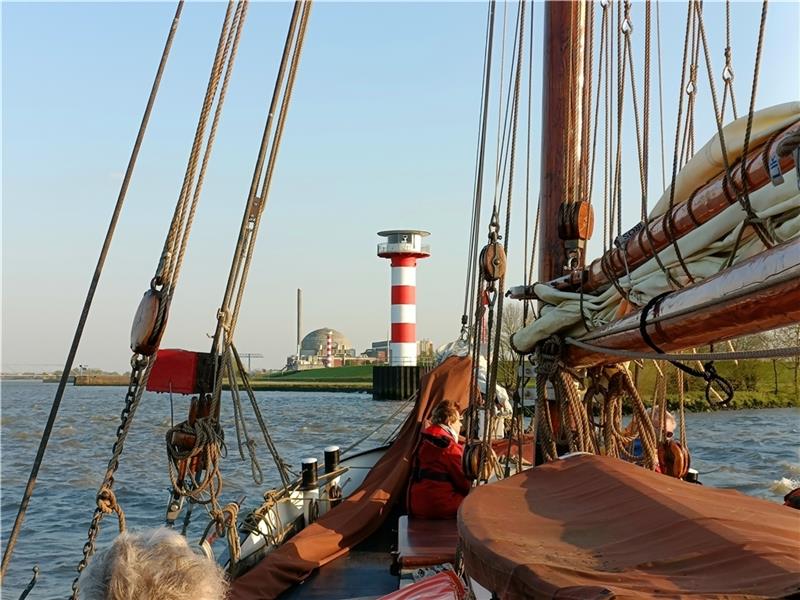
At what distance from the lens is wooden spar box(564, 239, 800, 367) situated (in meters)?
1.86

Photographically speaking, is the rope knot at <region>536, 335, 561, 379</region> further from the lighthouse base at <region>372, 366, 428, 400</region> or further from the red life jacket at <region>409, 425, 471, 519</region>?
the lighthouse base at <region>372, 366, 428, 400</region>

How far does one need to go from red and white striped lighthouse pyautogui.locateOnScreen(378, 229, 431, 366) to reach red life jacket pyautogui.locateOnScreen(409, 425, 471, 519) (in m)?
24.9

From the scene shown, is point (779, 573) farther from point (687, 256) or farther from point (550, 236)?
point (550, 236)

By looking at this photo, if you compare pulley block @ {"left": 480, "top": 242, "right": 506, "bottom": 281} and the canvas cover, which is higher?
pulley block @ {"left": 480, "top": 242, "right": 506, "bottom": 281}

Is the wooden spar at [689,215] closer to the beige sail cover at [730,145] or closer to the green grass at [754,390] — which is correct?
the beige sail cover at [730,145]

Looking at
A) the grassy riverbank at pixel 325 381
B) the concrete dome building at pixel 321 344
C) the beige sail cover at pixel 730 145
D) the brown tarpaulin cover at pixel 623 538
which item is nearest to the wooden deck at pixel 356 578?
the brown tarpaulin cover at pixel 623 538

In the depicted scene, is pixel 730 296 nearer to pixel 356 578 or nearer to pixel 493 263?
pixel 493 263

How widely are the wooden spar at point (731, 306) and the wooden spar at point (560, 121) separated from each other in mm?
1790

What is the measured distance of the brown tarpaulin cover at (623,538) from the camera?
146cm

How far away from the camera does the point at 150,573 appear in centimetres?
123

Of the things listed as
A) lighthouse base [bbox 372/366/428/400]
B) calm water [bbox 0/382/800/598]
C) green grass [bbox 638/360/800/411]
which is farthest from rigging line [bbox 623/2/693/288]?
lighthouse base [bbox 372/366/428/400]

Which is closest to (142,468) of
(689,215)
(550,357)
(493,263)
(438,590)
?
(493,263)

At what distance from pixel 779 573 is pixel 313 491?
200 inches

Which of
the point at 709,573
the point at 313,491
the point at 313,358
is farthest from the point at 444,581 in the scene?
the point at 313,358
